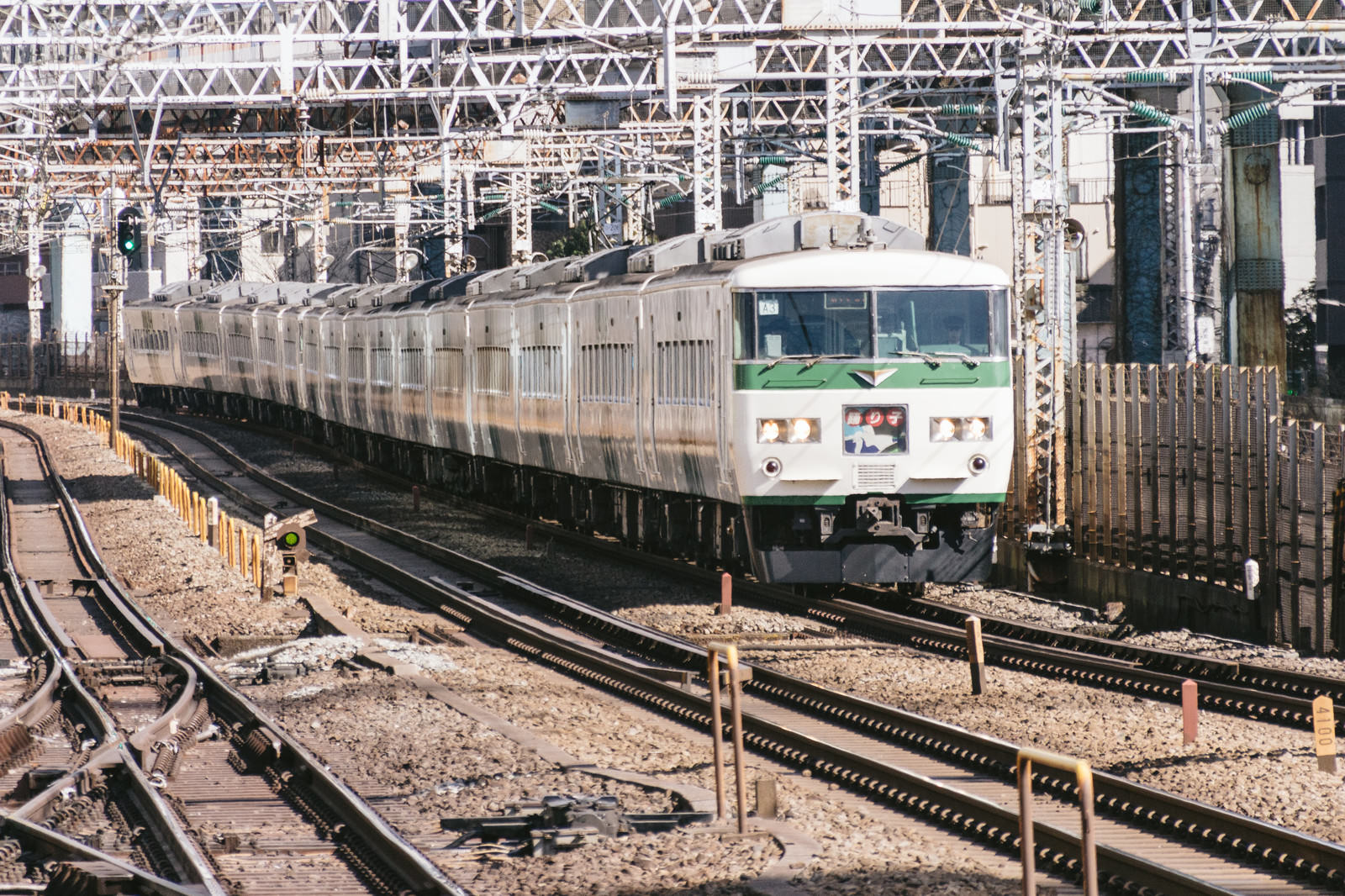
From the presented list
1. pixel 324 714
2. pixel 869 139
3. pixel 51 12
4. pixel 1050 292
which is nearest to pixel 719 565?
pixel 1050 292

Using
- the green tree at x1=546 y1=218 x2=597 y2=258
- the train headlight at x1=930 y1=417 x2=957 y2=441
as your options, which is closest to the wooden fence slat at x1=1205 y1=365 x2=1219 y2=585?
the train headlight at x1=930 y1=417 x2=957 y2=441

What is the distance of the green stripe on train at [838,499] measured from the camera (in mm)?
16953

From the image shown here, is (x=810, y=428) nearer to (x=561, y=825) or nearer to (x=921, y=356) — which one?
(x=921, y=356)

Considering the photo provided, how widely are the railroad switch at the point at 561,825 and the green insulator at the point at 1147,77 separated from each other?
1889 cm

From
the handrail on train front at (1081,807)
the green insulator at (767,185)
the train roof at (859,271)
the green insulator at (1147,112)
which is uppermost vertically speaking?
the green insulator at (767,185)

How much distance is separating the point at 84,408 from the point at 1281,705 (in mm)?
49504

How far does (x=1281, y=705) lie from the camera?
40.3ft

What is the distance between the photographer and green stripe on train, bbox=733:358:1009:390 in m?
16.8

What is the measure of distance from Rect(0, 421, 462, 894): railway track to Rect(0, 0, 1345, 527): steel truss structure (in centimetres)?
877

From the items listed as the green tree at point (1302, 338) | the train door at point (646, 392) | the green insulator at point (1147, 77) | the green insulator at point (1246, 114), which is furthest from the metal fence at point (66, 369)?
the train door at point (646, 392)

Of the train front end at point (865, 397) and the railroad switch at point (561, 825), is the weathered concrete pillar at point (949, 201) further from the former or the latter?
the railroad switch at point (561, 825)

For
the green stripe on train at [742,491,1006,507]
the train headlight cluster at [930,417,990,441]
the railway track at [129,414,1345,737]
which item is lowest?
the railway track at [129,414,1345,737]

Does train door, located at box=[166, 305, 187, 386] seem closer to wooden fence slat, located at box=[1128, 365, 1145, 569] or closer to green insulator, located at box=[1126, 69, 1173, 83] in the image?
green insulator, located at box=[1126, 69, 1173, 83]

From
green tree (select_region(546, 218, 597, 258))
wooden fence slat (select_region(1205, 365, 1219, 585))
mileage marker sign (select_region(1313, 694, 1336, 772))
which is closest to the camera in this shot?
mileage marker sign (select_region(1313, 694, 1336, 772))
